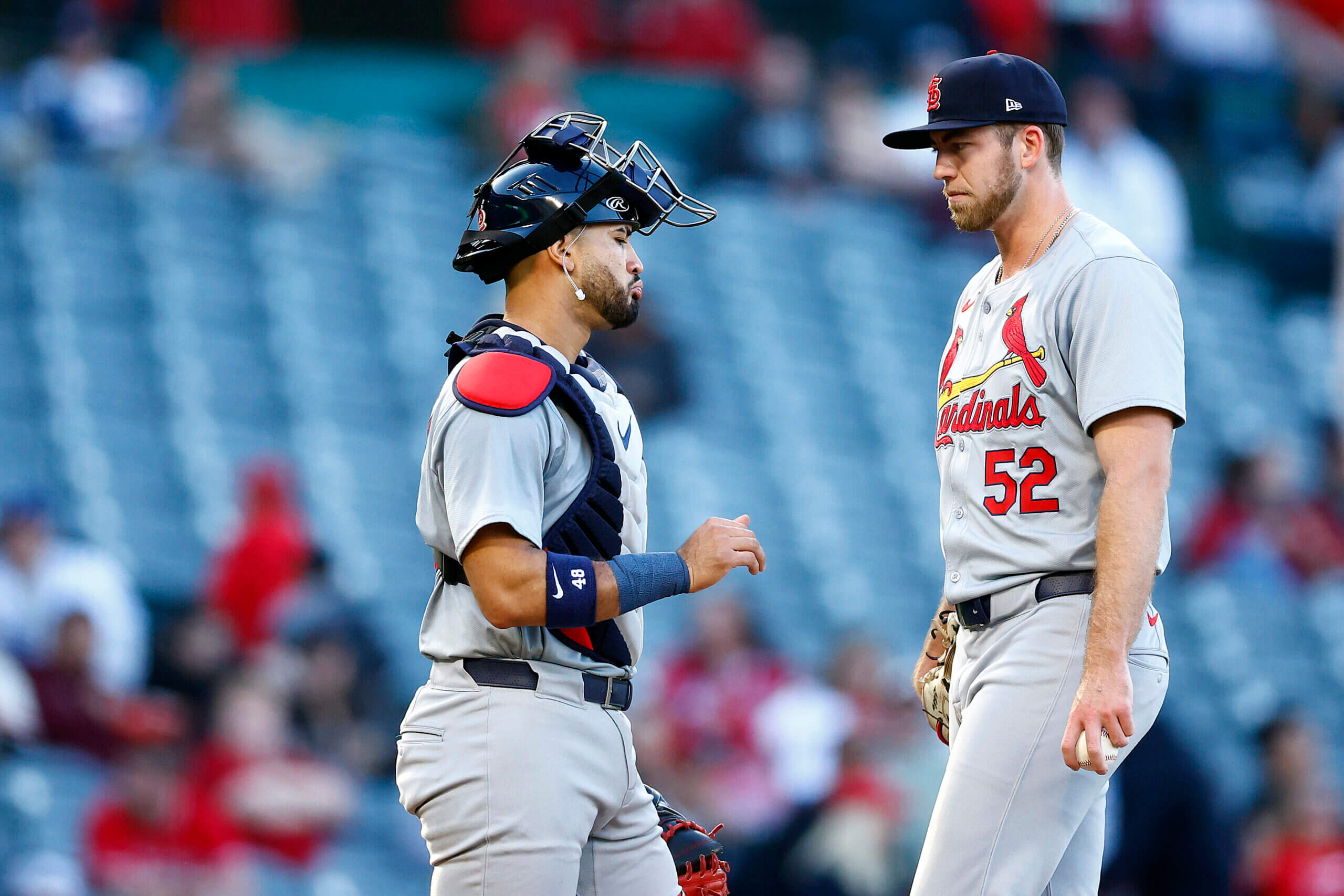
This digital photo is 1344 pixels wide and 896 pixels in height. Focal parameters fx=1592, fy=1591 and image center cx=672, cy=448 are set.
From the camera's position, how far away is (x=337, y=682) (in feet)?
23.6

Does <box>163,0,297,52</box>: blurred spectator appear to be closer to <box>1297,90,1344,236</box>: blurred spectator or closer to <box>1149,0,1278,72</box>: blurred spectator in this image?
<box>1149,0,1278,72</box>: blurred spectator

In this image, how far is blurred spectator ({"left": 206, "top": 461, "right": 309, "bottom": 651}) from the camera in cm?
755

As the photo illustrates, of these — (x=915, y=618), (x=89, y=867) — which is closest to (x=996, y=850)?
(x=89, y=867)

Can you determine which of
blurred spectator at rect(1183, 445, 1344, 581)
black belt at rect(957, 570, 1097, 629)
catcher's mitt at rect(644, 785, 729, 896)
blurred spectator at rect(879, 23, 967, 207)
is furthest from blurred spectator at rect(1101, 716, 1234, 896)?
blurred spectator at rect(879, 23, 967, 207)

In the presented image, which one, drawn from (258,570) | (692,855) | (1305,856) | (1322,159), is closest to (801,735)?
(1305,856)

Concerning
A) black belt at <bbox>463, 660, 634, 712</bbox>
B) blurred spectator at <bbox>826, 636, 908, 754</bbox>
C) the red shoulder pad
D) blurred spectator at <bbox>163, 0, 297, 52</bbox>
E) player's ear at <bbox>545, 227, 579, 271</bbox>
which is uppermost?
blurred spectator at <bbox>163, 0, 297, 52</bbox>

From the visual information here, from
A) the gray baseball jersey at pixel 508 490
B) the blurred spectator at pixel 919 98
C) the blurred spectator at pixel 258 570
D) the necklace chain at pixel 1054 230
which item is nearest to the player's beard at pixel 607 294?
the gray baseball jersey at pixel 508 490

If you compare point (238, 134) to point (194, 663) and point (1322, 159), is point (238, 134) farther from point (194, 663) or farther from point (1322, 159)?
point (1322, 159)

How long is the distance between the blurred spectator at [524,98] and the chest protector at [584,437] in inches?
285

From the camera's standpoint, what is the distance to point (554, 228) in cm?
282

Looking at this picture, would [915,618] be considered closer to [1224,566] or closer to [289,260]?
[1224,566]

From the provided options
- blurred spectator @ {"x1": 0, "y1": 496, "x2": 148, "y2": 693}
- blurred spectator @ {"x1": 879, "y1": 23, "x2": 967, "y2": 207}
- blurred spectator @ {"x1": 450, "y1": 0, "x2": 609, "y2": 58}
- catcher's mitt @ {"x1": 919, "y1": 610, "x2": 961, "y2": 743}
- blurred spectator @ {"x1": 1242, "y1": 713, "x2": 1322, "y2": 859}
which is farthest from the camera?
blurred spectator @ {"x1": 879, "y1": 23, "x2": 967, "y2": 207}

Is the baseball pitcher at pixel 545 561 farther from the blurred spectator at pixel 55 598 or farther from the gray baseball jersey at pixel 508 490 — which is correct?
the blurred spectator at pixel 55 598

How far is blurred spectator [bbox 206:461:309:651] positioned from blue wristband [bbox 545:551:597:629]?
17.0 feet
